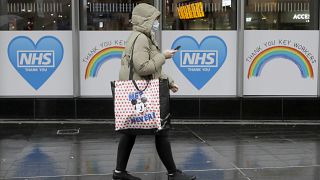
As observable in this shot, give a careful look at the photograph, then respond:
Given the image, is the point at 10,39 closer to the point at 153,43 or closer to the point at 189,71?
the point at 189,71

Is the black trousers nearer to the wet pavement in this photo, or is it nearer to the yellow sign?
the wet pavement

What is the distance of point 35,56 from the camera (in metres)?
9.61

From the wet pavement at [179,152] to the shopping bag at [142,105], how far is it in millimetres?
835

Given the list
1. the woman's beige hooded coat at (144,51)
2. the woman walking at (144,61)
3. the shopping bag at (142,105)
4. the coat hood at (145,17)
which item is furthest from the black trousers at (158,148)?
the coat hood at (145,17)

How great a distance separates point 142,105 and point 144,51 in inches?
21.6

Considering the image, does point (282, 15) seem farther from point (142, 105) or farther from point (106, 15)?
point (142, 105)

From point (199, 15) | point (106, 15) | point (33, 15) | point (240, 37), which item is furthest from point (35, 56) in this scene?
point (240, 37)

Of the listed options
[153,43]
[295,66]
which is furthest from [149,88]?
[295,66]

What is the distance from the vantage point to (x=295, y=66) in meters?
9.67

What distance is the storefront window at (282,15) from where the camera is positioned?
966cm

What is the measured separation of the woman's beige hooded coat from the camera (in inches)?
217

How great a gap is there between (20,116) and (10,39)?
4.43ft

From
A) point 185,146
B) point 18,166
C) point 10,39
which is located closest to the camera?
point 18,166

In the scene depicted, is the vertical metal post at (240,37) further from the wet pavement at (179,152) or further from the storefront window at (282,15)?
the wet pavement at (179,152)
